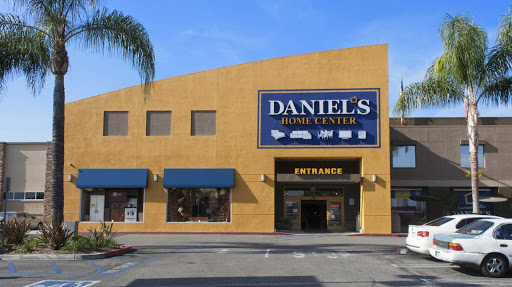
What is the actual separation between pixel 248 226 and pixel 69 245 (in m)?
12.1

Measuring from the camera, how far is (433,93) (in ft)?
69.0

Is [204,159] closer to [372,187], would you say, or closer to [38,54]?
[372,187]

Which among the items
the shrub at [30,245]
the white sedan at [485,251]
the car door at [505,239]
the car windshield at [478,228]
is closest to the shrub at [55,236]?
the shrub at [30,245]

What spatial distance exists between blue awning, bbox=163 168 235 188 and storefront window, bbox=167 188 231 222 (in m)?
0.69

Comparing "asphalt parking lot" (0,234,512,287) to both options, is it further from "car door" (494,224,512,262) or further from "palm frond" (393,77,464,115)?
"palm frond" (393,77,464,115)

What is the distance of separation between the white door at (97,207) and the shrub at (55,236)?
11375mm

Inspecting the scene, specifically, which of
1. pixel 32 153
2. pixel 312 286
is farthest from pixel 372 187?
pixel 32 153

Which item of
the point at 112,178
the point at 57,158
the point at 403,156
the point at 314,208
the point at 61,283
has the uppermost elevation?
the point at 403,156

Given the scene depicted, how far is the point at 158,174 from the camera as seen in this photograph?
26000 millimetres

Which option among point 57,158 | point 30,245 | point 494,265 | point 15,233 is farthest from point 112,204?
point 494,265

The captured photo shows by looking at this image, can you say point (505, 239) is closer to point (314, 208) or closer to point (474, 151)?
point (474, 151)

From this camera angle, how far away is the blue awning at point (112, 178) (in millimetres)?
25672

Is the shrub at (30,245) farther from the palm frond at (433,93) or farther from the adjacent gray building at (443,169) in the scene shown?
the adjacent gray building at (443,169)

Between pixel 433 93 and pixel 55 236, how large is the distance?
647 inches
